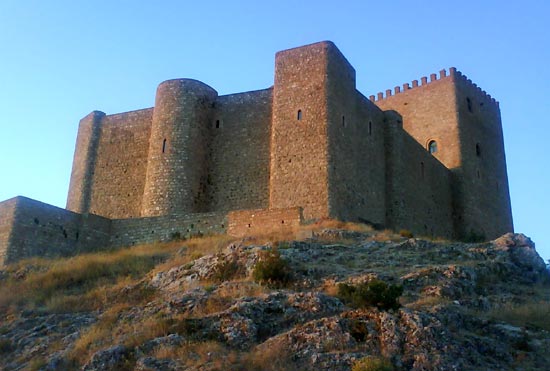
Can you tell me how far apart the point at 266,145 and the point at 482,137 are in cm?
1470

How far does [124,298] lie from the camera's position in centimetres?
1542

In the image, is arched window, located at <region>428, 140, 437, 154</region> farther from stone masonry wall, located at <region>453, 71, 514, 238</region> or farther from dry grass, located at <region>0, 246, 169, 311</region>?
dry grass, located at <region>0, 246, 169, 311</region>

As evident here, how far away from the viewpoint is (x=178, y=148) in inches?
1073

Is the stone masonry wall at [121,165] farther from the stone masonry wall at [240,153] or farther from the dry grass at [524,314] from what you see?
the dry grass at [524,314]

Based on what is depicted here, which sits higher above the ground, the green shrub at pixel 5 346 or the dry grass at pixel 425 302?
the dry grass at pixel 425 302

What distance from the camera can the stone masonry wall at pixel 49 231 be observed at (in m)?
22.3

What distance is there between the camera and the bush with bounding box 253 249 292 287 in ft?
47.1

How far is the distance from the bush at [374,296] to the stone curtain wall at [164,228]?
10.8 m

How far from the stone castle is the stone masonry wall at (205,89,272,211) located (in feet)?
0.15

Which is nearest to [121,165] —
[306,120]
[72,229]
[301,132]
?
[72,229]

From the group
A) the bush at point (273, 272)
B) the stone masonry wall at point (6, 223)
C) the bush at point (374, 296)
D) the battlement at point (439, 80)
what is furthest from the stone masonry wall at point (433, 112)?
the bush at point (374, 296)

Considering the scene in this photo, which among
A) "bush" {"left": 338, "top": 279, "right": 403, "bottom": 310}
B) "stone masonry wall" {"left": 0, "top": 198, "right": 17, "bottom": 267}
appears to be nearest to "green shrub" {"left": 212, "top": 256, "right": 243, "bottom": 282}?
"bush" {"left": 338, "top": 279, "right": 403, "bottom": 310}

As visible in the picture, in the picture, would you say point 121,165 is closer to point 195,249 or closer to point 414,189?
point 195,249

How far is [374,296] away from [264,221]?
32.3 ft
